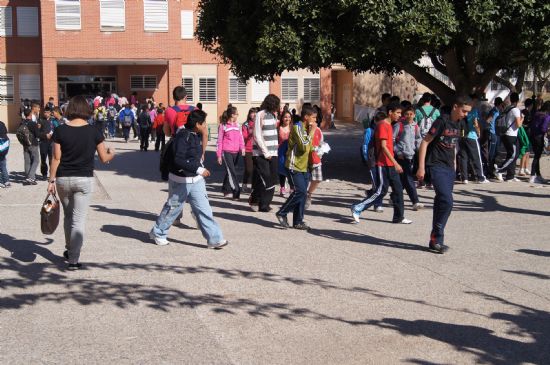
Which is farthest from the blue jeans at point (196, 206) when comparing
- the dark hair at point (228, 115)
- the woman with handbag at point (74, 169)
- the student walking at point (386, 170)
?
the dark hair at point (228, 115)

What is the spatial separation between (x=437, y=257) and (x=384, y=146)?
247 centimetres

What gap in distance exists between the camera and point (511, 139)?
17500mm

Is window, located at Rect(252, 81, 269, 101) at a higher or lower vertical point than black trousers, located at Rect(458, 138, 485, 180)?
higher

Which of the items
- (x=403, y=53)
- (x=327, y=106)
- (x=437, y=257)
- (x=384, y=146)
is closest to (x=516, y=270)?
(x=437, y=257)

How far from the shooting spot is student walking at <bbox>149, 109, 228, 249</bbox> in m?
9.61

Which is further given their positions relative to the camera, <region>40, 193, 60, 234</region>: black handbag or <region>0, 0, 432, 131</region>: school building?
<region>0, 0, 432, 131</region>: school building

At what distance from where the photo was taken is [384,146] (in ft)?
37.7

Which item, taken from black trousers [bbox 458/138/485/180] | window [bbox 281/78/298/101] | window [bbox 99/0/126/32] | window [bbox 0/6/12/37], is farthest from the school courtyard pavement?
window [bbox 281/78/298/101]

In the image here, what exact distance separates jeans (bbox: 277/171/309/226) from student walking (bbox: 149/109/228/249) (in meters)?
1.55

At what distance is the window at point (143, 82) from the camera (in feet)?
134

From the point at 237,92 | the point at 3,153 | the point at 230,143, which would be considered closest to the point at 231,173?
the point at 230,143

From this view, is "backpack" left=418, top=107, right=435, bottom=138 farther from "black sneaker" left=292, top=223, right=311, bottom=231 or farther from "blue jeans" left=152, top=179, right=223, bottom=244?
"blue jeans" left=152, top=179, right=223, bottom=244

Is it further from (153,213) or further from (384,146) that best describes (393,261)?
(153,213)

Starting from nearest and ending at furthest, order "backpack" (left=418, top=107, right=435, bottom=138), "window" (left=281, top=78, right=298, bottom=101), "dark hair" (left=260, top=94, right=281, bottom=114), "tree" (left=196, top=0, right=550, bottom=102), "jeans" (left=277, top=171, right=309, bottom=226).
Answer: "jeans" (left=277, top=171, right=309, bottom=226)
"dark hair" (left=260, top=94, right=281, bottom=114)
"tree" (left=196, top=0, right=550, bottom=102)
"backpack" (left=418, top=107, right=435, bottom=138)
"window" (left=281, top=78, right=298, bottom=101)
